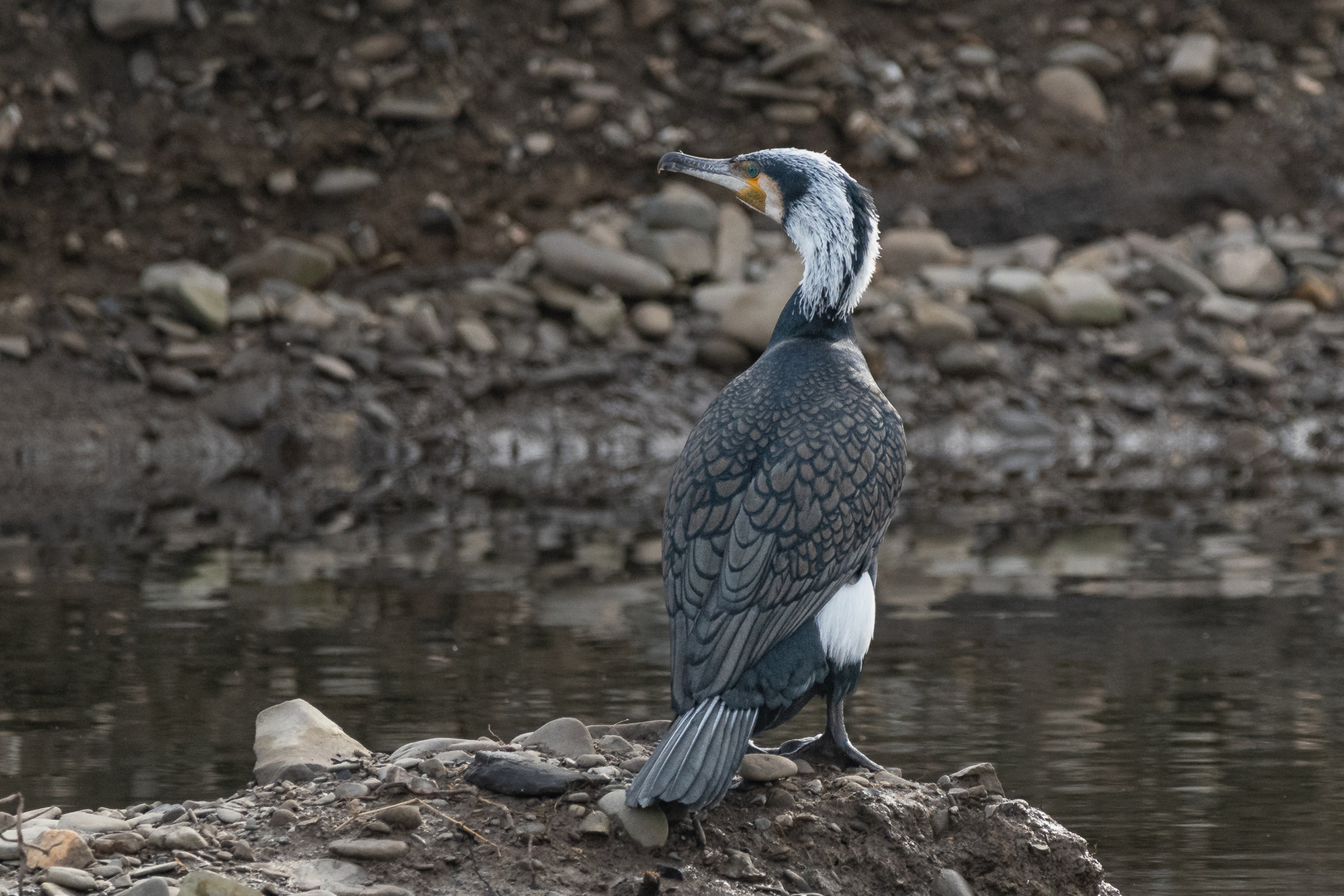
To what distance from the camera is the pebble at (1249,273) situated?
17953mm

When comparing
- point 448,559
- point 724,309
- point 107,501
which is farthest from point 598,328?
point 448,559

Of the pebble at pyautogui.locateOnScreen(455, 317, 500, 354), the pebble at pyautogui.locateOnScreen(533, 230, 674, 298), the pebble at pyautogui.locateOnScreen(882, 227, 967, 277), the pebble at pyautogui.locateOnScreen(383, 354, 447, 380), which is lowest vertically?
the pebble at pyautogui.locateOnScreen(383, 354, 447, 380)

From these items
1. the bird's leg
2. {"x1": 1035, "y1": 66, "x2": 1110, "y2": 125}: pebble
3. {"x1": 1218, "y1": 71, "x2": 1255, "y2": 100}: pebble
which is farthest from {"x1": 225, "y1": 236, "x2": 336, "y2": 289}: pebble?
the bird's leg

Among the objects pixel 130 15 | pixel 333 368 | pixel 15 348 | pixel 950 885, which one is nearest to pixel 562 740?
pixel 950 885

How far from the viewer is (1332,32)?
22.0 metres

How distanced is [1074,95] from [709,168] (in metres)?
16.0

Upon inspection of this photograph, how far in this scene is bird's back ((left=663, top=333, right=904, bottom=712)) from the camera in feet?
14.9

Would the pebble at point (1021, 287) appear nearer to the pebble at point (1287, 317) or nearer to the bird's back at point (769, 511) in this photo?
the pebble at point (1287, 317)

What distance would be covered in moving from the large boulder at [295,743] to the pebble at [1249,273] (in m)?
14.8

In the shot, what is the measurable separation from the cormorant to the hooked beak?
689 mm

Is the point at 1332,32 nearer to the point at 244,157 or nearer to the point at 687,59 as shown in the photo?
the point at 687,59

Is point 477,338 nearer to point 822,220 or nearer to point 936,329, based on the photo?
point 936,329

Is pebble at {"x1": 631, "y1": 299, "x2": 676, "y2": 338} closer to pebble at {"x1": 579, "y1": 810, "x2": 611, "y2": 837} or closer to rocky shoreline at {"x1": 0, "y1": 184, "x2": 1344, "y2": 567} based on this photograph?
rocky shoreline at {"x1": 0, "y1": 184, "x2": 1344, "y2": 567}

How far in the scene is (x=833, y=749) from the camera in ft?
16.2
